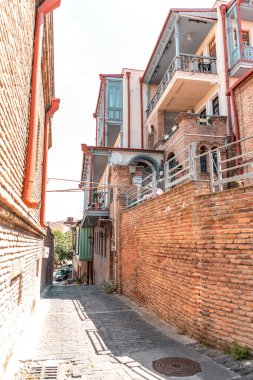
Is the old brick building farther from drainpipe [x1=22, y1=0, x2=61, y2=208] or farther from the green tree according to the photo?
the green tree

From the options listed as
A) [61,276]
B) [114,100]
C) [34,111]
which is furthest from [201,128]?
[61,276]

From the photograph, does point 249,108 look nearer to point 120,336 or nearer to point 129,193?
point 129,193

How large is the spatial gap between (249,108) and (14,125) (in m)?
9.61

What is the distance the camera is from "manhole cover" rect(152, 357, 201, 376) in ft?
15.6

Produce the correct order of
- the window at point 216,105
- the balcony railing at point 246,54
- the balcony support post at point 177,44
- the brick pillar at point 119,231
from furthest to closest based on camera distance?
the window at point 216,105 → the balcony support post at point 177,44 → the brick pillar at point 119,231 → the balcony railing at point 246,54

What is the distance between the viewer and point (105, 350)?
19.0 ft

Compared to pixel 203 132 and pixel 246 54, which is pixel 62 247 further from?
pixel 246 54

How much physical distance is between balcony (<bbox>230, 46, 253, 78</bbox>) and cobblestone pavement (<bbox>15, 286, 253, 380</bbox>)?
10431 mm

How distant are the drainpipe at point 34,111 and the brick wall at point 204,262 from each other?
11.2 ft

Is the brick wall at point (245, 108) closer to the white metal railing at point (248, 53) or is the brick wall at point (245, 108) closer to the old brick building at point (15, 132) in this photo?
the white metal railing at point (248, 53)

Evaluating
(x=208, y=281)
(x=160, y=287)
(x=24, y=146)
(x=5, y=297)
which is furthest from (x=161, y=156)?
(x=5, y=297)

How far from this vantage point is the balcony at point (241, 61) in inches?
478

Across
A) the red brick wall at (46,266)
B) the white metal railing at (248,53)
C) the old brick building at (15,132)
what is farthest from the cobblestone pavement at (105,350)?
the white metal railing at (248,53)

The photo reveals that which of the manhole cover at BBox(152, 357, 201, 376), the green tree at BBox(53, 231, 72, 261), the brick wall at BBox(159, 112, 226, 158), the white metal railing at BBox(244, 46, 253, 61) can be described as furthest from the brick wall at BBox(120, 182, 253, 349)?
the green tree at BBox(53, 231, 72, 261)
